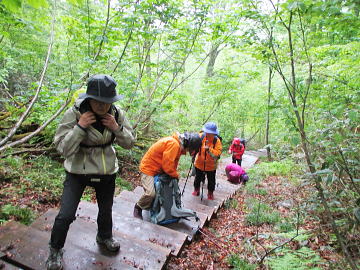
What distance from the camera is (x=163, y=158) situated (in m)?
4.16

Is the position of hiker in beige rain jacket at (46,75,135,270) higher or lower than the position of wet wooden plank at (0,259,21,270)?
higher

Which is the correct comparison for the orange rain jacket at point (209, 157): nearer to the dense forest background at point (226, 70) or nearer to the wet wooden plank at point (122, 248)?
the dense forest background at point (226, 70)

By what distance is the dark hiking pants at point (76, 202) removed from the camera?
95.0 inches

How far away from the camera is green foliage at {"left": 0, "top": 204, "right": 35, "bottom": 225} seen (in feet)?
12.4

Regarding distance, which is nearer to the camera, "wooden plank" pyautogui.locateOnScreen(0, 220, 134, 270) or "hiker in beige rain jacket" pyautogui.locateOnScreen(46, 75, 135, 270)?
"hiker in beige rain jacket" pyautogui.locateOnScreen(46, 75, 135, 270)

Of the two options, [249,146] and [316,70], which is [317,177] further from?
[249,146]

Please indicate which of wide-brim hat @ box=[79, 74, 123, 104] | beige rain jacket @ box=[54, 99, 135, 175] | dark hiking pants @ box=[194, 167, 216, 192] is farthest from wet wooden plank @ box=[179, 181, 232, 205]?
wide-brim hat @ box=[79, 74, 123, 104]

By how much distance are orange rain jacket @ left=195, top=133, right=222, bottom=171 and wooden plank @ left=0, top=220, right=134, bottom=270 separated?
11.8 ft

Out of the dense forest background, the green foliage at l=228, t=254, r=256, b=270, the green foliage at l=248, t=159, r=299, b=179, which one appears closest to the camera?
the dense forest background

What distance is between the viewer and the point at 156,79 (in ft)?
26.9

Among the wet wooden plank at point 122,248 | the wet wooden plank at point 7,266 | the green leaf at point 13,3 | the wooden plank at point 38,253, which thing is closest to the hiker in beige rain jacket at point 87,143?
the wooden plank at point 38,253

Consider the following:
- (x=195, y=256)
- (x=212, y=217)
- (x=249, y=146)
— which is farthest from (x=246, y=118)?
(x=195, y=256)

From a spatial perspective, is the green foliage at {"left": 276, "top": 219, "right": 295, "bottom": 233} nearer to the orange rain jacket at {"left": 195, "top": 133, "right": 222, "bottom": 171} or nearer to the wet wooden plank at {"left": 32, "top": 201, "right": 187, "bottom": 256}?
the orange rain jacket at {"left": 195, "top": 133, "right": 222, "bottom": 171}

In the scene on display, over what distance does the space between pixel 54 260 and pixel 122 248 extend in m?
0.80
